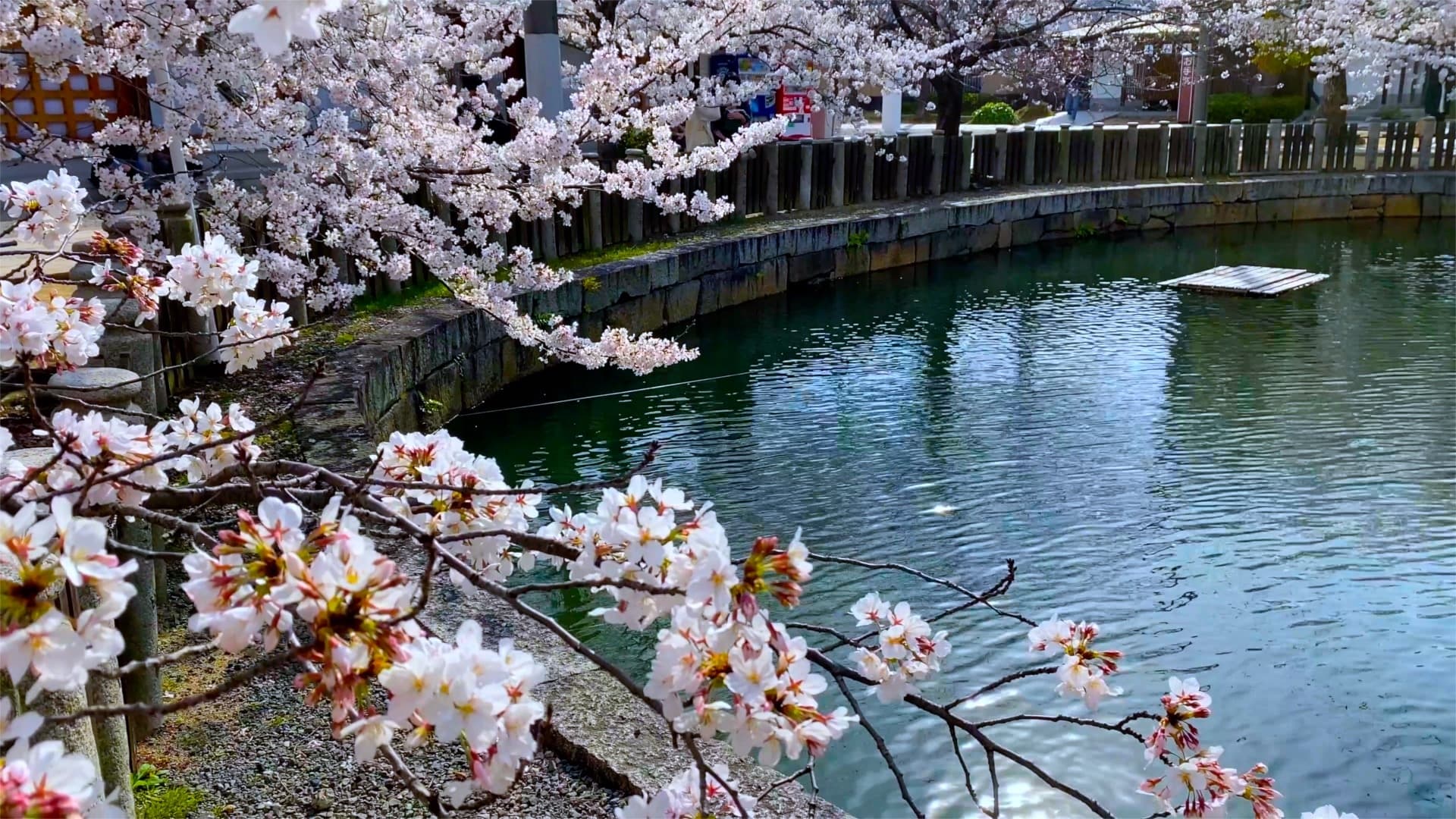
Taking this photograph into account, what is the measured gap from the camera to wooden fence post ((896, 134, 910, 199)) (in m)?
12.7

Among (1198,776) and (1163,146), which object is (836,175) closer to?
(1163,146)

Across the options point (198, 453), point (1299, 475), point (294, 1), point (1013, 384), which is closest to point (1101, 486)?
point (1299, 475)

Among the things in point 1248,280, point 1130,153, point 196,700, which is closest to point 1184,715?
point 196,700

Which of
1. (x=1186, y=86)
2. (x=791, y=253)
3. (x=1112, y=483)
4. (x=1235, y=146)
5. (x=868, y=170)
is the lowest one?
(x=1112, y=483)

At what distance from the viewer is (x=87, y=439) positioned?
5.43 feet

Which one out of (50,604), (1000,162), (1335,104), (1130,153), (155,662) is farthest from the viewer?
(1335,104)

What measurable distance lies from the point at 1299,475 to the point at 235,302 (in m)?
5.34

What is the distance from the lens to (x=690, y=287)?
31.3 feet

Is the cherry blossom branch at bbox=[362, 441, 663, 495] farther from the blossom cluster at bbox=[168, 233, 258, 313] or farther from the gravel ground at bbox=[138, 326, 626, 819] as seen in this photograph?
the gravel ground at bbox=[138, 326, 626, 819]

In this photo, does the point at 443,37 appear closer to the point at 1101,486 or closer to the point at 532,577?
the point at 532,577

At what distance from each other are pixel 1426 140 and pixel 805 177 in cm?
883

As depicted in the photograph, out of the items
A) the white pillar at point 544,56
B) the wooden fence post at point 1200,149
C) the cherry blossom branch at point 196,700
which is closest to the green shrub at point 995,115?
the wooden fence post at point 1200,149

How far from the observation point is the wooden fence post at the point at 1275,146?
15.1 metres

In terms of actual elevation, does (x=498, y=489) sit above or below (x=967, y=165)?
below
